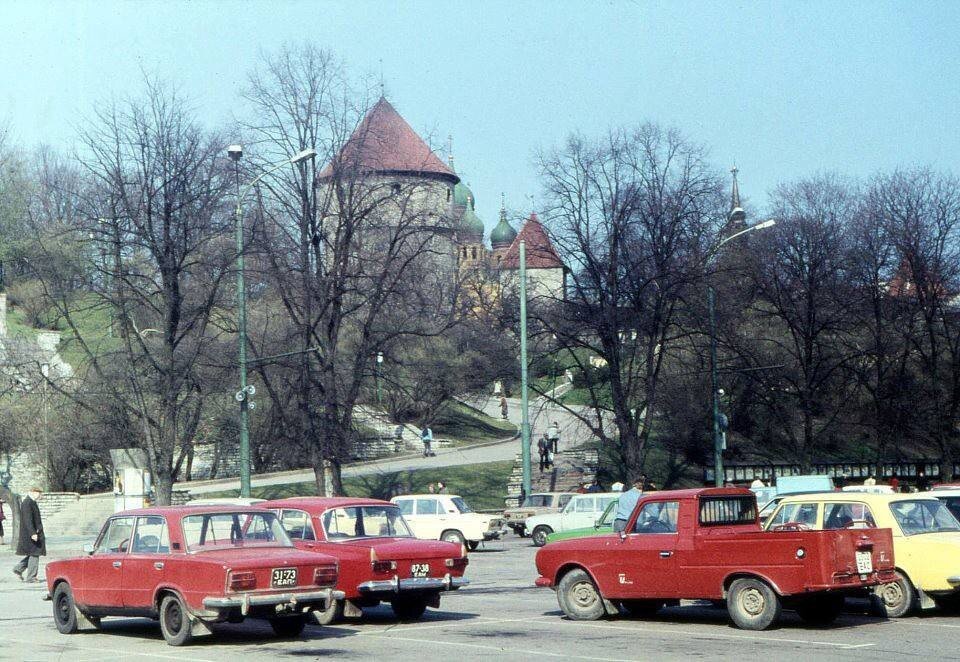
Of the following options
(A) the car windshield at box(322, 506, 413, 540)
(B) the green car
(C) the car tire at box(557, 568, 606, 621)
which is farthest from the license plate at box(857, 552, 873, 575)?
(B) the green car

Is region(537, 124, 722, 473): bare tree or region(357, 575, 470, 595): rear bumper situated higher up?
region(537, 124, 722, 473): bare tree

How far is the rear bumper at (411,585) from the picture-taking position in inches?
574

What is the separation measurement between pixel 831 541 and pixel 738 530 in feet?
4.18

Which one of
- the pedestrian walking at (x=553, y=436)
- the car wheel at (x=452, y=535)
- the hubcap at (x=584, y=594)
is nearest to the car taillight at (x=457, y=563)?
the hubcap at (x=584, y=594)

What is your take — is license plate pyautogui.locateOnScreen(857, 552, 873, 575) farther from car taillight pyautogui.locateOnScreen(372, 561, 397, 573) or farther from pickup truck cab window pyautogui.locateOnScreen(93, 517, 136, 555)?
pickup truck cab window pyautogui.locateOnScreen(93, 517, 136, 555)

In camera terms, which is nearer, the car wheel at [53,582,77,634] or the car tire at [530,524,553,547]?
the car wheel at [53,582,77,634]

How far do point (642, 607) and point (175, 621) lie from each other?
619 cm

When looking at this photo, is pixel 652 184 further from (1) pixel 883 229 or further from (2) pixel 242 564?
(2) pixel 242 564

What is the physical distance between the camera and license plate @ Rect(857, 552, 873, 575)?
1357 centimetres

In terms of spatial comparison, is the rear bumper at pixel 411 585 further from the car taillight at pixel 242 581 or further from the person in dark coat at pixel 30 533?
the person in dark coat at pixel 30 533

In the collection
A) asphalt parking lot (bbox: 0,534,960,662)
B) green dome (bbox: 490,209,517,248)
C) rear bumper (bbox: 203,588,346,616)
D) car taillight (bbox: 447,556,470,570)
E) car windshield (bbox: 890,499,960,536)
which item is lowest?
asphalt parking lot (bbox: 0,534,960,662)

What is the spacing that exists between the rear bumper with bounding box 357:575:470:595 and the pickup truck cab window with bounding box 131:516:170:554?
7.93 ft

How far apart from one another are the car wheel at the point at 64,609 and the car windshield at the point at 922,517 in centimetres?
1000

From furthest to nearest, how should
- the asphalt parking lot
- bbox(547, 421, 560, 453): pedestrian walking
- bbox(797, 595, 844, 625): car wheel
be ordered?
bbox(547, 421, 560, 453): pedestrian walking, bbox(797, 595, 844, 625): car wheel, the asphalt parking lot
